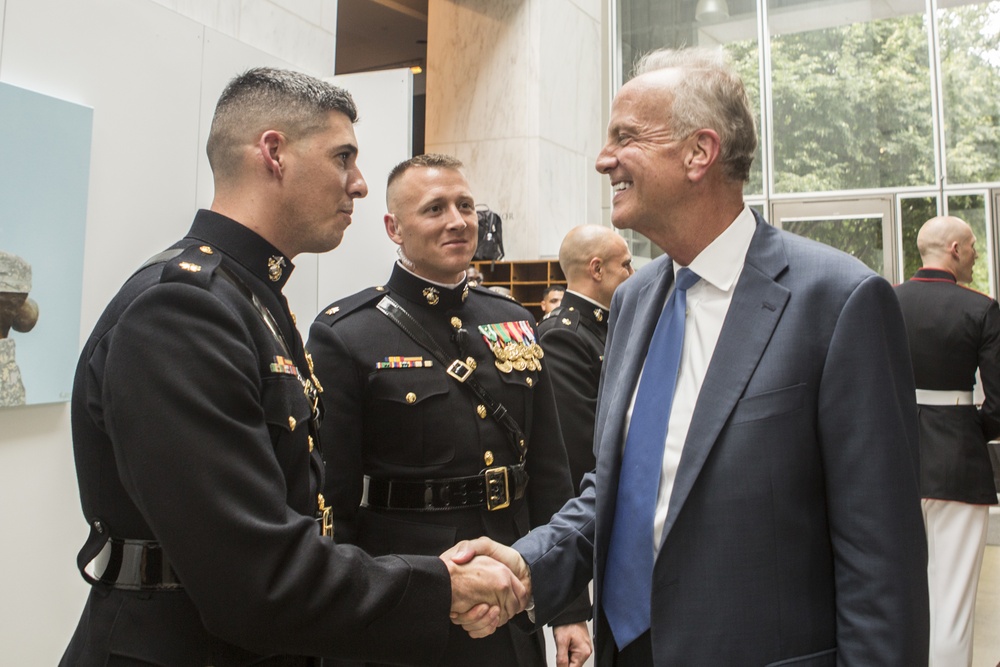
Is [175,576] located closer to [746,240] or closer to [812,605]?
[812,605]

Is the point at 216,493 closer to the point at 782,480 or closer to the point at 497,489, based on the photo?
the point at 782,480

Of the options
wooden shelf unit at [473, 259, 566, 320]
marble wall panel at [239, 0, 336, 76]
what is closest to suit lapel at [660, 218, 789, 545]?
marble wall panel at [239, 0, 336, 76]

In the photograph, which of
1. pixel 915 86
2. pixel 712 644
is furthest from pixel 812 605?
pixel 915 86

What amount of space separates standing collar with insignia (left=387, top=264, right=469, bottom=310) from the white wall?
147cm

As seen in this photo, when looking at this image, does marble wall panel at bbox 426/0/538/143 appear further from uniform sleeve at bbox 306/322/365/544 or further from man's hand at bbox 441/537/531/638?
man's hand at bbox 441/537/531/638

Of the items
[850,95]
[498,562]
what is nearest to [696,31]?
[850,95]

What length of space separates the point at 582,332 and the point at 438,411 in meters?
1.27

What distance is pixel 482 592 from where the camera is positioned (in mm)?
1606

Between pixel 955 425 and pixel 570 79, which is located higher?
pixel 570 79

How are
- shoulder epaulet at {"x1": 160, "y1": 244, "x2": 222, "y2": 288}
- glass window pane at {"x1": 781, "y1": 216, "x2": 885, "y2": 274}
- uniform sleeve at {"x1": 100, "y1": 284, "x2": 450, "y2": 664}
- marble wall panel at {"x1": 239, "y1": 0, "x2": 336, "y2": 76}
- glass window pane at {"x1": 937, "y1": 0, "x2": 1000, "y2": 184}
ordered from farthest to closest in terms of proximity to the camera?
glass window pane at {"x1": 781, "y1": 216, "x2": 885, "y2": 274} < glass window pane at {"x1": 937, "y1": 0, "x2": 1000, "y2": 184} < marble wall panel at {"x1": 239, "y1": 0, "x2": 336, "y2": 76} < shoulder epaulet at {"x1": 160, "y1": 244, "x2": 222, "y2": 288} < uniform sleeve at {"x1": 100, "y1": 284, "x2": 450, "y2": 664}

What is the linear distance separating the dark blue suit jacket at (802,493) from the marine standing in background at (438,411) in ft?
3.09

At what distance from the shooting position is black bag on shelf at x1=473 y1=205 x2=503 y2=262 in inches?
347

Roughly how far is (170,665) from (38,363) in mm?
2043

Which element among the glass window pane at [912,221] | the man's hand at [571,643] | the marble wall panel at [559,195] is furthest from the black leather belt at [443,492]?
the glass window pane at [912,221]
